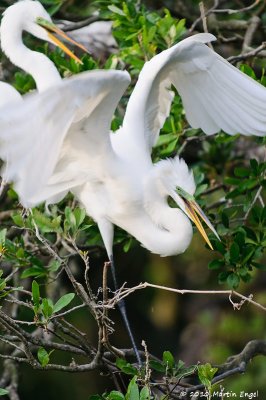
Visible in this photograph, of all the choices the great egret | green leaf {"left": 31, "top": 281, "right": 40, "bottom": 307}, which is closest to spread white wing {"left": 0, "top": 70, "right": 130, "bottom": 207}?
the great egret

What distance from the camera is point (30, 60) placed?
125 inches

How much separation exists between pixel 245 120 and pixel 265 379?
1.43m

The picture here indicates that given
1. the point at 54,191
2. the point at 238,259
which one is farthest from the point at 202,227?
the point at 54,191

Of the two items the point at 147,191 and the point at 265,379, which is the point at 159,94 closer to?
the point at 147,191

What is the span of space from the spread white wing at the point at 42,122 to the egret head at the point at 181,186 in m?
0.36

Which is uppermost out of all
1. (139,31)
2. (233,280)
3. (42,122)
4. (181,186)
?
(42,122)

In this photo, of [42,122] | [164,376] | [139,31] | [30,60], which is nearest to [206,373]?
[164,376]

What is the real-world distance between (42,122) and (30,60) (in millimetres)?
597

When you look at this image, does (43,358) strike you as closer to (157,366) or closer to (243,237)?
(157,366)

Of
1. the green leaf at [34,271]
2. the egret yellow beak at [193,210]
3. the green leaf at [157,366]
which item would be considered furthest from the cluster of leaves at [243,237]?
the green leaf at [34,271]

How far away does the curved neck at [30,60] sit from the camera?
312cm

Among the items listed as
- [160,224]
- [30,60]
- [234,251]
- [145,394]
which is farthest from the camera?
[160,224]

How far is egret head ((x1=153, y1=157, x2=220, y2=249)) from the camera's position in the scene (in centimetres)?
307

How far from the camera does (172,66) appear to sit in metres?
3.34
